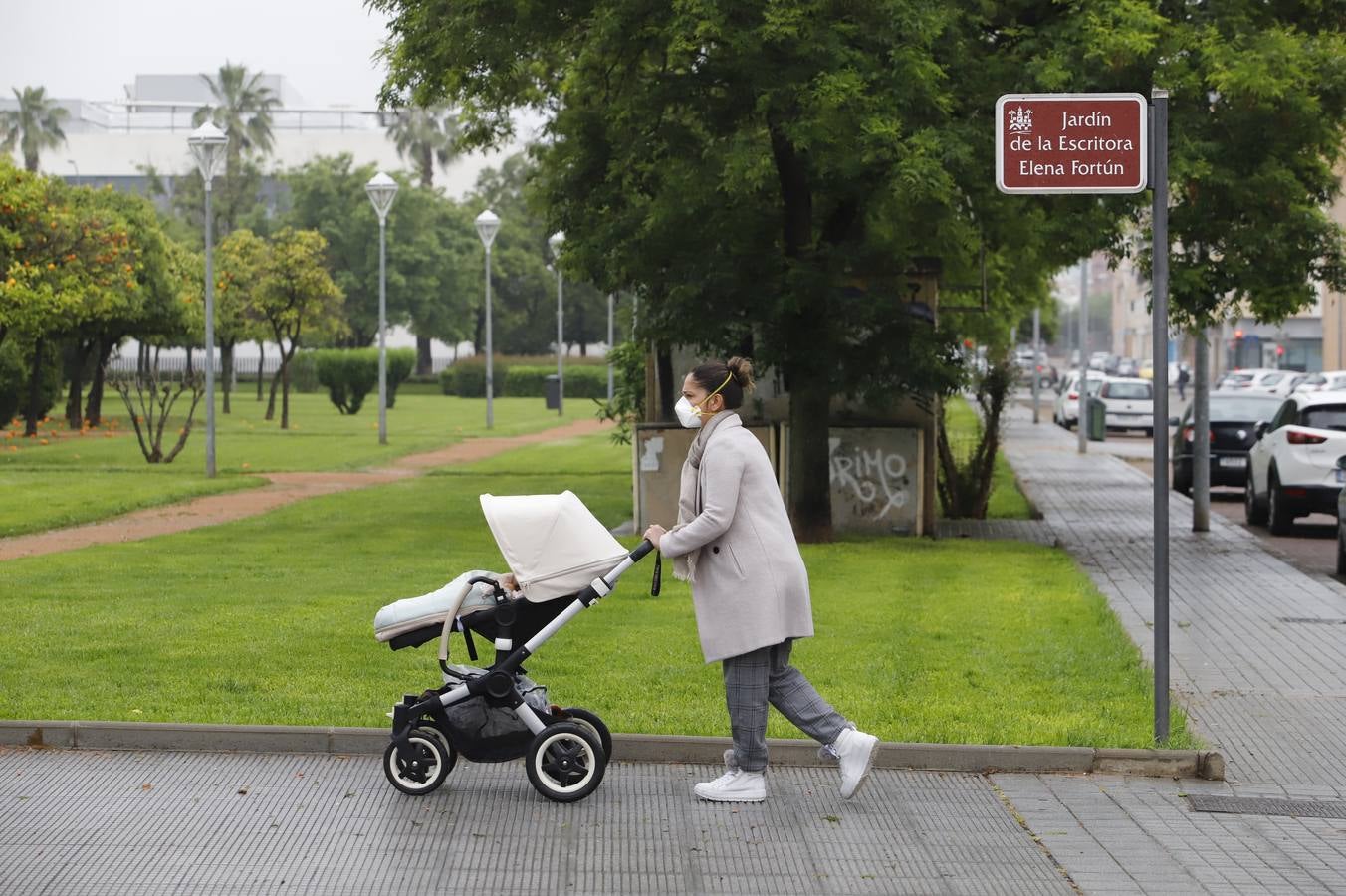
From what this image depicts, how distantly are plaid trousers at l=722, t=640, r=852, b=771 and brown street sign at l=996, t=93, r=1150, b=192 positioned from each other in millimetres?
2287

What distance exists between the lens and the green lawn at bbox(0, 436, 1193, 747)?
841cm

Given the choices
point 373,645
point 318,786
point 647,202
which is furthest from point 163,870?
point 647,202

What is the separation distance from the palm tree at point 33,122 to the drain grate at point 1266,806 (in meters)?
103

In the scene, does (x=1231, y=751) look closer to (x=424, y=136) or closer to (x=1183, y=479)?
(x=1183, y=479)

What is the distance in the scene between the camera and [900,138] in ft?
51.4

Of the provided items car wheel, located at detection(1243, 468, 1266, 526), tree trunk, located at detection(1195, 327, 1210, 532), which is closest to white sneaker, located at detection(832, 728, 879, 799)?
tree trunk, located at detection(1195, 327, 1210, 532)

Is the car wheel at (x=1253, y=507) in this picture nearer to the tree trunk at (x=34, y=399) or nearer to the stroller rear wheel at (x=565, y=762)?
the stroller rear wheel at (x=565, y=762)

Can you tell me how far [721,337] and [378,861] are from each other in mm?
11077

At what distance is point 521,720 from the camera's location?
704cm

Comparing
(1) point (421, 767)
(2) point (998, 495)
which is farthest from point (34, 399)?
(1) point (421, 767)

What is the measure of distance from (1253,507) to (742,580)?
1552 cm

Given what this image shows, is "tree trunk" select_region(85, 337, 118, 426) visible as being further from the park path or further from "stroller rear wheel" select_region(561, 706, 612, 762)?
"stroller rear wheel" select_region(561, 706, 612, 762)

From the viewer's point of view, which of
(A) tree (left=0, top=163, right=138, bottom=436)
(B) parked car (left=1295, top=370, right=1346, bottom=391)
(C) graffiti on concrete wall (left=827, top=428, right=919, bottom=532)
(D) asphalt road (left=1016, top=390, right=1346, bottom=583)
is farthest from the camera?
(B) parked car (left=1295, top=370, right=1346, bottom=391)

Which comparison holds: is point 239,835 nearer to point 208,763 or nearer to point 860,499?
point 208,763
